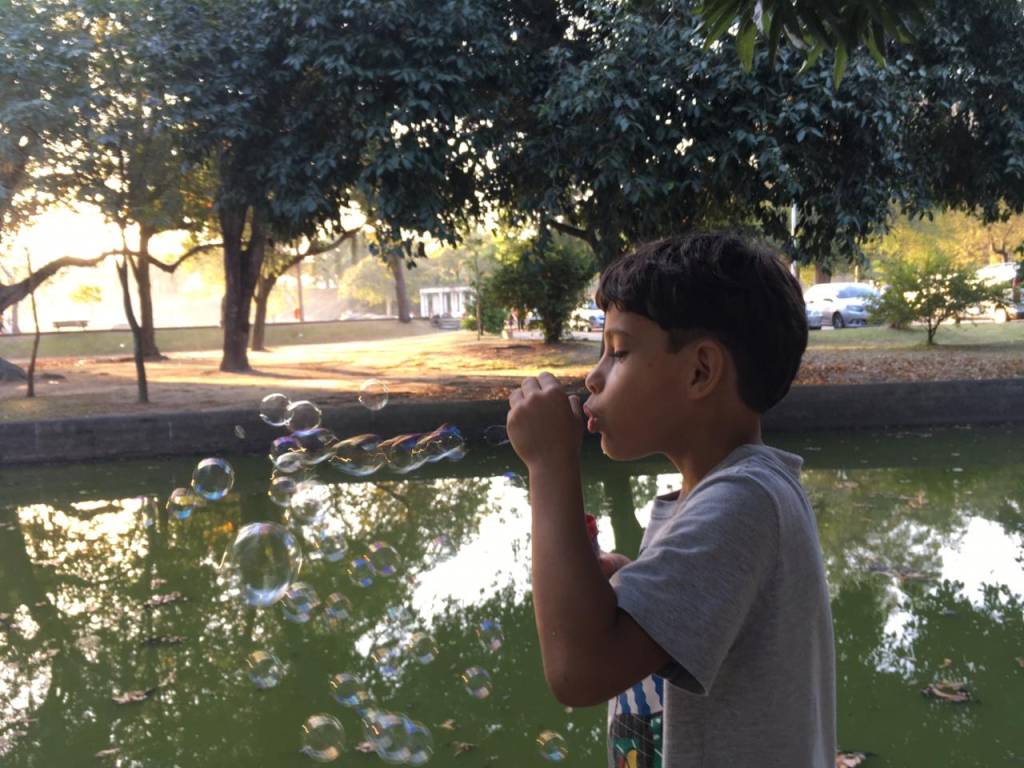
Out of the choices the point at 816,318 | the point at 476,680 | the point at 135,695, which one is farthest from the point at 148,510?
the point at 816,318

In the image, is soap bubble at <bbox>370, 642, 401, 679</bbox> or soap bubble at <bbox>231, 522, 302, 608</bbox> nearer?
soap bubble at <bbox>231, 522, 302, 608</bbox>

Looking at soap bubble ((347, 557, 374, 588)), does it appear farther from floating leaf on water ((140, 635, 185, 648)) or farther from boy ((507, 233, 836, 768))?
boy ((507, 233, 836, 768))

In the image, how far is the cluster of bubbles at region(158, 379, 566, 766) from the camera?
3.24 meters

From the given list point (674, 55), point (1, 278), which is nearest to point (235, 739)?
point (674, 55)

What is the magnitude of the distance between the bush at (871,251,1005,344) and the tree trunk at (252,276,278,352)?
1520 cm

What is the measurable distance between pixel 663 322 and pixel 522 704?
124 inches

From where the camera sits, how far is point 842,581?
5633 millimetres

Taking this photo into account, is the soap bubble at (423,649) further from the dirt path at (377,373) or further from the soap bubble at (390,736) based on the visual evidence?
the dirt path at (377,373)

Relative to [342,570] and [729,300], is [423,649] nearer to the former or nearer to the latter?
[342,570]

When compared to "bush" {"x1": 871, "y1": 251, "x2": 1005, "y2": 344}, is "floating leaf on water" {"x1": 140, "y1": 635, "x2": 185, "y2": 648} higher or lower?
lower

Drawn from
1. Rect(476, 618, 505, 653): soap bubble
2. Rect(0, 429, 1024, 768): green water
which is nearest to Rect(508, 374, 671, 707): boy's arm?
Rect(0, 429, 1024, 768): green water

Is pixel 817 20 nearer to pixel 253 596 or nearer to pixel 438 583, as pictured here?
pixel 253 596

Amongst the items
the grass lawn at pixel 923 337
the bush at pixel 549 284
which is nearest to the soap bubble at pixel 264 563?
the grass lawn at pixel 923 337

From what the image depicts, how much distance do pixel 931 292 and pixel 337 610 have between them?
16458mm
